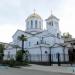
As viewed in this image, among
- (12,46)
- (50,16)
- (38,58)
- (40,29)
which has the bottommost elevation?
(38,58)

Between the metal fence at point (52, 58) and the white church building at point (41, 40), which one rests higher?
the white church building at point (41, 40)

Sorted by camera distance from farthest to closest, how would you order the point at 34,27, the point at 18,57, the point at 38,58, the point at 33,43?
the point at 34,27 < the point at 33,43 < the point at 38,58 < the point at 18,57

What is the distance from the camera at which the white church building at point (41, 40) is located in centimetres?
4041

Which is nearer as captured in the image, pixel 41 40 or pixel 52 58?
pixel 52 58

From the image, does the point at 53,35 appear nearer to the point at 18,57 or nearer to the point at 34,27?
the point at 34,27

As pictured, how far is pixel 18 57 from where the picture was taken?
32094 millimetres

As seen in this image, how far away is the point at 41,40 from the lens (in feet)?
151

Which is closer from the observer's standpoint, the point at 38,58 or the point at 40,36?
the point at 38,58

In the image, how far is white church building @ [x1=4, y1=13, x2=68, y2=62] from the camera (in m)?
40.4

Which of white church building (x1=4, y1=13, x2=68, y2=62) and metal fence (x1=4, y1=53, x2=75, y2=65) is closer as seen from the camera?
metal fence (x1=4, y1=53, x2=75, y2=65)

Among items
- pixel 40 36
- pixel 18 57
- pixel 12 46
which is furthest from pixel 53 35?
pixel 18 57

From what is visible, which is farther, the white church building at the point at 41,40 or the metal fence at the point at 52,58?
the white church building at the point at 41,40

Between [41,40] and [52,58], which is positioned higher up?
[41,40]

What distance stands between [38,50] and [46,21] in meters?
12.2
